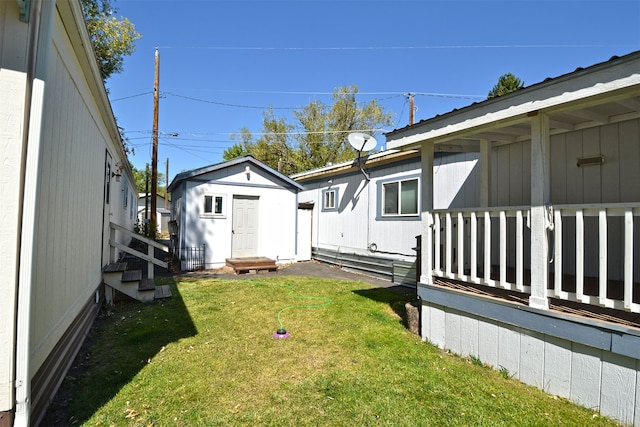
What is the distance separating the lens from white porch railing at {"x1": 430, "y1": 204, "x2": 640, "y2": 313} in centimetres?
248

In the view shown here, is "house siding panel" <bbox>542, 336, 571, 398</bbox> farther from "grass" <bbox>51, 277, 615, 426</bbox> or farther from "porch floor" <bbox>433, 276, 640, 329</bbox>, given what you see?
"porch floor" <bbox>433, 276, 640, 329</bbox>

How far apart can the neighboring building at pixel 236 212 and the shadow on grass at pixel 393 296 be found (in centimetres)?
461

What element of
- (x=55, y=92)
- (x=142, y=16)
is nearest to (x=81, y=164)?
(x=55, y=92)

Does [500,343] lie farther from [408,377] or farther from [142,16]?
[142,16]

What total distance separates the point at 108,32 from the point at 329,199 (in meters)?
10.6

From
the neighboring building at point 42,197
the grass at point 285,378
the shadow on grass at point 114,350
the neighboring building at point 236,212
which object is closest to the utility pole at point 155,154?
the neighboring building at point 236,212

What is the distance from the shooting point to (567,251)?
4203mm

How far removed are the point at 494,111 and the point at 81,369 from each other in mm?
4852

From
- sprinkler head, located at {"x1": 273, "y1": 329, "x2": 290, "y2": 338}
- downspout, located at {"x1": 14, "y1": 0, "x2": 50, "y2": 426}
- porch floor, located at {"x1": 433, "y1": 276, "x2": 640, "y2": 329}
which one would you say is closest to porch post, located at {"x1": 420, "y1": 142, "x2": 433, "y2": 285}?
porch floor, located at {"x1": 433, "y1": 276, "x2": 640, "y2": 329}

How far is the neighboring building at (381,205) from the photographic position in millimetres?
6715

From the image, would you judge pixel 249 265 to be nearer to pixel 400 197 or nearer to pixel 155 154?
pixel 400 197

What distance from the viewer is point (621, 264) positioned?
12.5ft

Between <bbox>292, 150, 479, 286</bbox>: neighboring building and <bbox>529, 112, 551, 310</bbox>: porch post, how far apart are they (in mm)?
3010

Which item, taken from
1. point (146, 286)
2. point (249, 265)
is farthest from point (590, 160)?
point (249, 265)
